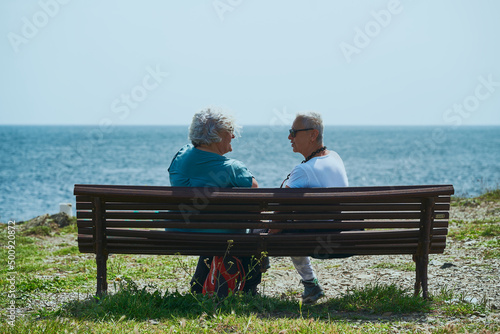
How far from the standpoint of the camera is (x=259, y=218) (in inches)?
179

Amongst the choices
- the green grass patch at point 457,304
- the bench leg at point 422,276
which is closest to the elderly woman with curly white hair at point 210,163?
the bench leg at point 422,276

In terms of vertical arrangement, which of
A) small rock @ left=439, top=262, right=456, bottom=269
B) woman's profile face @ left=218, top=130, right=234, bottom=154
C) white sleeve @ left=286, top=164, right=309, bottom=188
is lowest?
small rock @ left=439, top=262, right=456, bottom=269

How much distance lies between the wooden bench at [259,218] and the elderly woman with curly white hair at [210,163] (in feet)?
0.82

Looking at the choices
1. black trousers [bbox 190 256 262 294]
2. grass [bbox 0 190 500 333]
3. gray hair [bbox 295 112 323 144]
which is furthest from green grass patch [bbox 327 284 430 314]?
gray hair [bbox 295 112 323 144]

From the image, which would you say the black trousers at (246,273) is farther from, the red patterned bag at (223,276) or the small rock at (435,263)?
the small rock at (435,263)

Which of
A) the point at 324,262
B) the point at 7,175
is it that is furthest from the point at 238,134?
the point at 7,175

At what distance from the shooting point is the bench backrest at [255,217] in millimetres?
4484

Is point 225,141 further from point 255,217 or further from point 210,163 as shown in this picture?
point 255,217

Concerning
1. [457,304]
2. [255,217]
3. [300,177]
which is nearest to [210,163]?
[255,217]

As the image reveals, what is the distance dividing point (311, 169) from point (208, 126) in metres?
0.99

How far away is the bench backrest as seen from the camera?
4.48 metres

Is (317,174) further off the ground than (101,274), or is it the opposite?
(317,174)

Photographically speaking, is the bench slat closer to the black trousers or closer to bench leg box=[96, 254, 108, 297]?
bench leg box=[96, 254, 108, 297]
